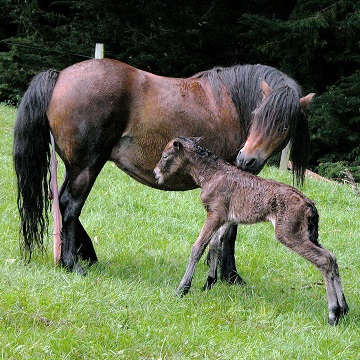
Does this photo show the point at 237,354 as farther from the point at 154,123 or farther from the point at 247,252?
the point at 247,252

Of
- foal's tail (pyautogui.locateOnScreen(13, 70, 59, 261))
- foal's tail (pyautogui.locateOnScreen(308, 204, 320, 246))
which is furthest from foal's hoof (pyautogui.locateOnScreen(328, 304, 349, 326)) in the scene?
foal's tail (pyautogui.locateOnScreen(13, 70, 59, 261))

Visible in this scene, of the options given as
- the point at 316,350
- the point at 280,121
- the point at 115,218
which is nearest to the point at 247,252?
the point at 115,218

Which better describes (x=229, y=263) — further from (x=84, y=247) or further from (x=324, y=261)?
→ (x=84, y=247)

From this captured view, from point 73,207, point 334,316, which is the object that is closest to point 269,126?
point 334,316

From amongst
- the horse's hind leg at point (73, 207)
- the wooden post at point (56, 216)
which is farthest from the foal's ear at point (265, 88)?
the wooden post at point (56, 216)

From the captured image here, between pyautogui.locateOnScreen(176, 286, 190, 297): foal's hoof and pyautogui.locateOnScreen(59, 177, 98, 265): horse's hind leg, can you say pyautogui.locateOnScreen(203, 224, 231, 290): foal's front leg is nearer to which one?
pyautogui.locateOnScreen(176, 286, 190, 297): foal's hoof

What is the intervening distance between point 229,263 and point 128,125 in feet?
5.70

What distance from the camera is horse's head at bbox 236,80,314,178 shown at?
5.97 meters

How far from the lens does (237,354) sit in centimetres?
469

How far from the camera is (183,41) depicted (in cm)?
1770

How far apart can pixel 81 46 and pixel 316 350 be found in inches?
550

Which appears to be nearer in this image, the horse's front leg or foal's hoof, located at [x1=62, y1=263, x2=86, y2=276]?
foal's hoof, located at [x1=62, y1=263, x2=86, y2=276]

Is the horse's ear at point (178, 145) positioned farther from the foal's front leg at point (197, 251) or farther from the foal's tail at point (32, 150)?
the foal's tail at point (32, 150)

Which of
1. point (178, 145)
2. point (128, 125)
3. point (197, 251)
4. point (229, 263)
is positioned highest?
point (128, 125)
